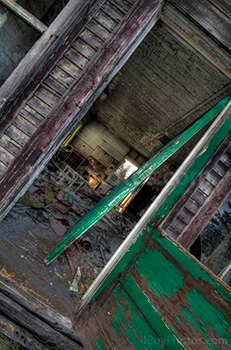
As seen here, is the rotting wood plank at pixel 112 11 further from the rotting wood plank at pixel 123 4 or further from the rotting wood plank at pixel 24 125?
the rotting wood plank at pixel 24 125

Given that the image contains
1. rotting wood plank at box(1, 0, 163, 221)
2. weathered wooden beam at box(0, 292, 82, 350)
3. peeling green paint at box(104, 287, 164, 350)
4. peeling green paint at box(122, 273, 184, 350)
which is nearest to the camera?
peeling green paint at box(122, 273, 184, 350)

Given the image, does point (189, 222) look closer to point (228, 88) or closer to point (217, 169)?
point (217, 169)

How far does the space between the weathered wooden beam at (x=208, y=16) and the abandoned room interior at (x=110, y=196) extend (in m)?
0.01

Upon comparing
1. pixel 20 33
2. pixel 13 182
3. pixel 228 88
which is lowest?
pixel 13 182

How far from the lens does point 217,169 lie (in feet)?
9.09

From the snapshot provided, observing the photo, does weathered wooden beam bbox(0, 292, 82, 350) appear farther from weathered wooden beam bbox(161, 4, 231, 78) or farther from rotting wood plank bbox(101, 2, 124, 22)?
weathered wooden beam bbox(161, 4, 231, 78)

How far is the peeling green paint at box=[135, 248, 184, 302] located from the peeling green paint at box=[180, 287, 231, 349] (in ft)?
0.41

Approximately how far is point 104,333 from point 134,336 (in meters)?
0.31

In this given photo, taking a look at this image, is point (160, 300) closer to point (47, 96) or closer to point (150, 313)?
point (150, 313)

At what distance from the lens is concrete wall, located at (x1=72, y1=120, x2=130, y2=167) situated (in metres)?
10.1

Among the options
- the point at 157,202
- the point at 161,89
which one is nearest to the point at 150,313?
the point at 157,202

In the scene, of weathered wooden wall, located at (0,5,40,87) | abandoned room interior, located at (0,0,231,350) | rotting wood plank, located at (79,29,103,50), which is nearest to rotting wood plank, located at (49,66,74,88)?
abandoned room interior, located at (0,0,231,350)

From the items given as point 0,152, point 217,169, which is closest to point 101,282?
point 0,152

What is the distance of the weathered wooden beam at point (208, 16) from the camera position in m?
2.64
